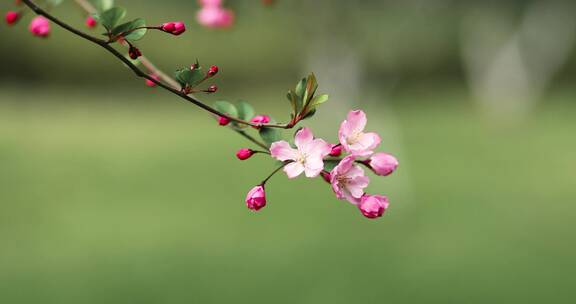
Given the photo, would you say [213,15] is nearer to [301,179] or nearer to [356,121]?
[356,121]

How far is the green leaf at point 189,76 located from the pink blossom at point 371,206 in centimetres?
18

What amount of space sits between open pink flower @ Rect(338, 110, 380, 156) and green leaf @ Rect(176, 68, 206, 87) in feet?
0.43

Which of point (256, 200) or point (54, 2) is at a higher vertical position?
point (54, 2)

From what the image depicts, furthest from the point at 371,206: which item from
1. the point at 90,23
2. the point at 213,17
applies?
the point at 213,17

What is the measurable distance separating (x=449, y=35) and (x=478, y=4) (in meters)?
3.02

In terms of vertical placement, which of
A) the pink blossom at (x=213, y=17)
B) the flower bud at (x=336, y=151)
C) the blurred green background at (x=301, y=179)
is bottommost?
the flower bud at (x=336, y=151)

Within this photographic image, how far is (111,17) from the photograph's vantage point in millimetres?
788

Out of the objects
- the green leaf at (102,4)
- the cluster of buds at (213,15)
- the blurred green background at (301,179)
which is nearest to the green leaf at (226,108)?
the green leaf at (102,4)

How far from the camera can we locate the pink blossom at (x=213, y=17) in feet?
4.73

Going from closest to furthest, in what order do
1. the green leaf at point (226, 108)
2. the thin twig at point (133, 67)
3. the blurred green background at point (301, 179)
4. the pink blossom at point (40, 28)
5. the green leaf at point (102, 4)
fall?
the thin twig at point (133, 67) < the green leaf at point (226, 108) < the green leaf at point (102, 4) < the pink blossom at point (40, 28) < the blurred green background at point (301, 179)

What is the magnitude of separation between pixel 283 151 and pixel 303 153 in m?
0.02

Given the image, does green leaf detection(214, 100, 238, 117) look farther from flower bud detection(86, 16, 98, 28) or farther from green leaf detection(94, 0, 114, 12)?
flower bud detection(86, 16, 98, 28)

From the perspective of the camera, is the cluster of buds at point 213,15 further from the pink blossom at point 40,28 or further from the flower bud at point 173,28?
the flower bud at point 173,28

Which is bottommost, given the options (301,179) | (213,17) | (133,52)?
(133,52)
